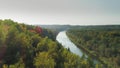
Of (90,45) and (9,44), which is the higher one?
(9,44)

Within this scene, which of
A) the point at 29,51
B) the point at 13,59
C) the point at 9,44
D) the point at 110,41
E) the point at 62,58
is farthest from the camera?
the point at 110,41

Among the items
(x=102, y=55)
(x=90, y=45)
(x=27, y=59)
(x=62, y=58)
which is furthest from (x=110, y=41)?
(x=27, y=59)

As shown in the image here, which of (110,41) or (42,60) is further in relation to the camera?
(110,41)

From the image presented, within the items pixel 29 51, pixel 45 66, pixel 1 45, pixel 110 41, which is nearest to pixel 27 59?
pixel 29 51

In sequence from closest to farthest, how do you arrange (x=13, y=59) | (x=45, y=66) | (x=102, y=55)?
(x=45, y=66)
(x=13, y=59)
(x=102, y=55)

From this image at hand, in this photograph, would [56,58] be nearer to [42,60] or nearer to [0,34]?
[42,60]

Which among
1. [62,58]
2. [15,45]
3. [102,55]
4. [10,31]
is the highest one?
[10,31]

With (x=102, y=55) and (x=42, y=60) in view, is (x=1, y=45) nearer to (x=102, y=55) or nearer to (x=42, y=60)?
(x=42, y=60)

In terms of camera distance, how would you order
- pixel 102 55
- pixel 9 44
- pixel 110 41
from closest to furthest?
pixel 9 44, pixel 102 55, pixel 110 41

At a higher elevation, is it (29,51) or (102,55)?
(29,51)
